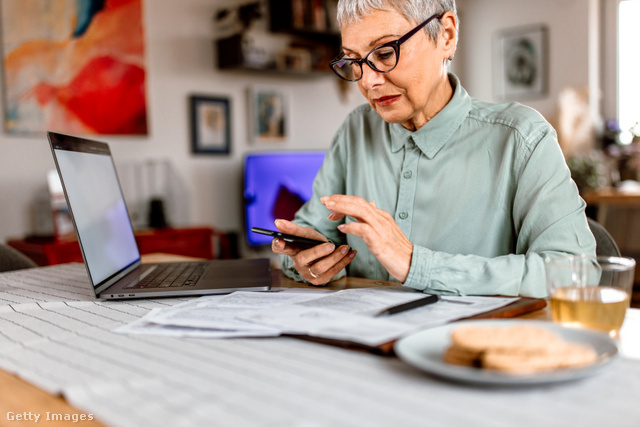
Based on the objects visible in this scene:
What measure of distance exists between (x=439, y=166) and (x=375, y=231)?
46cm

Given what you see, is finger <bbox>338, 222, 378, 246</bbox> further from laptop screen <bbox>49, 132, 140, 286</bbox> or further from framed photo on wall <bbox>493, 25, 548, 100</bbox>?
framed photo on wall <bbox>493, 25, 548, 100</bbox>

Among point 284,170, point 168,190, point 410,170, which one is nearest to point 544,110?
point 284,170

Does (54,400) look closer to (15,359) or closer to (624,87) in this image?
(15,359)

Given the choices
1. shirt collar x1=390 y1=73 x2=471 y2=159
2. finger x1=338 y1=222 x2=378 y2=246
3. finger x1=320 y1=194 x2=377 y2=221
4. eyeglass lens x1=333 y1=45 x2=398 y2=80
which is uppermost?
eyeglass lens x1=333 y1=45 x2=398 y2=80

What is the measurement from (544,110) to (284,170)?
2.28 m

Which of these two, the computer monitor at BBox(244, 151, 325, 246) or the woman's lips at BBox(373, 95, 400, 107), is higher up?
the woman's lips at BBox(373, 95, 400, 107)

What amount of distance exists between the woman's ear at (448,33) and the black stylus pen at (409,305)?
677 millimetres

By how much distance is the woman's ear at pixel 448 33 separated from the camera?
131cm

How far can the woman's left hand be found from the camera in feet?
3.13

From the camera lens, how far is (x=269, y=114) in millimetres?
4086

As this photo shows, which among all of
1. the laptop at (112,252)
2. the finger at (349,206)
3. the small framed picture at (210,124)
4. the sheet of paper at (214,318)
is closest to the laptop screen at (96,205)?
the laptop at (112,252)

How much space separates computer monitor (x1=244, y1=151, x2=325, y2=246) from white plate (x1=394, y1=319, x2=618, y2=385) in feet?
10.3

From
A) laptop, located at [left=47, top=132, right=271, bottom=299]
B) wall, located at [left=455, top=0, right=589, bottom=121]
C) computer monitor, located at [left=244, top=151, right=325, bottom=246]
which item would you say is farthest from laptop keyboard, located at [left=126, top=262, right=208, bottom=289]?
wall, located at [left=455, top=0, right=589, bottom=121]

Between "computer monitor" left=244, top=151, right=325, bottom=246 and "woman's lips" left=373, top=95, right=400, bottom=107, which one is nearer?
"woman's lips" left=373, top=95, right=400, bottom=107
